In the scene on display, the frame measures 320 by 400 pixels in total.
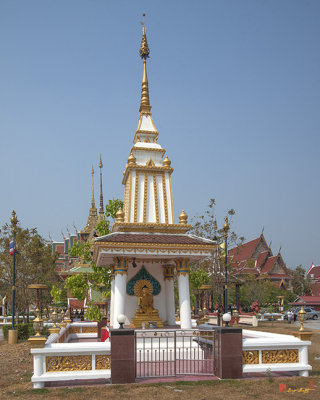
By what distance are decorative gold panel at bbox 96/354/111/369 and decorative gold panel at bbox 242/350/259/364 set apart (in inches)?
152

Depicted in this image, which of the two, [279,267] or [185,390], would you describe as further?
[279,267]

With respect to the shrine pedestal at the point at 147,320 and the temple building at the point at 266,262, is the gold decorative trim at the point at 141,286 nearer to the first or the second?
the shrine pedestal at the point at 147,320

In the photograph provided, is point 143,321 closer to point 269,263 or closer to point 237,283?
point 237,283

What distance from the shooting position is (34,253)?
1226 inches

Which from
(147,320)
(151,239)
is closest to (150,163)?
(151,239)

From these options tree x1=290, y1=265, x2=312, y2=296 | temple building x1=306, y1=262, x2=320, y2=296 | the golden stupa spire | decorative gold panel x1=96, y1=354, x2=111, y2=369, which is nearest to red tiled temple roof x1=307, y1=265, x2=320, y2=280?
temple building x1=306, y1=262, x2=320, y2=296

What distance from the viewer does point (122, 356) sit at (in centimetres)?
1184

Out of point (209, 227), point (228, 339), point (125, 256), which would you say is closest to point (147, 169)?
point (125, 256)

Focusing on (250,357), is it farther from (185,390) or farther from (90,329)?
(90,329)

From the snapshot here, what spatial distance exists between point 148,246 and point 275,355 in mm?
5623

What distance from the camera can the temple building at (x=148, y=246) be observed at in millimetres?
16125

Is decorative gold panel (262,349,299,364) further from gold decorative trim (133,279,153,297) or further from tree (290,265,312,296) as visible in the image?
tree (290,265,312,296)

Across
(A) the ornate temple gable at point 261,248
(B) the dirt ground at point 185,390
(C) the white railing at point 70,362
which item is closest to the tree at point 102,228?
(B) the dirt ground at point 185,390

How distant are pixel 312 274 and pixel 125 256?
206ft
